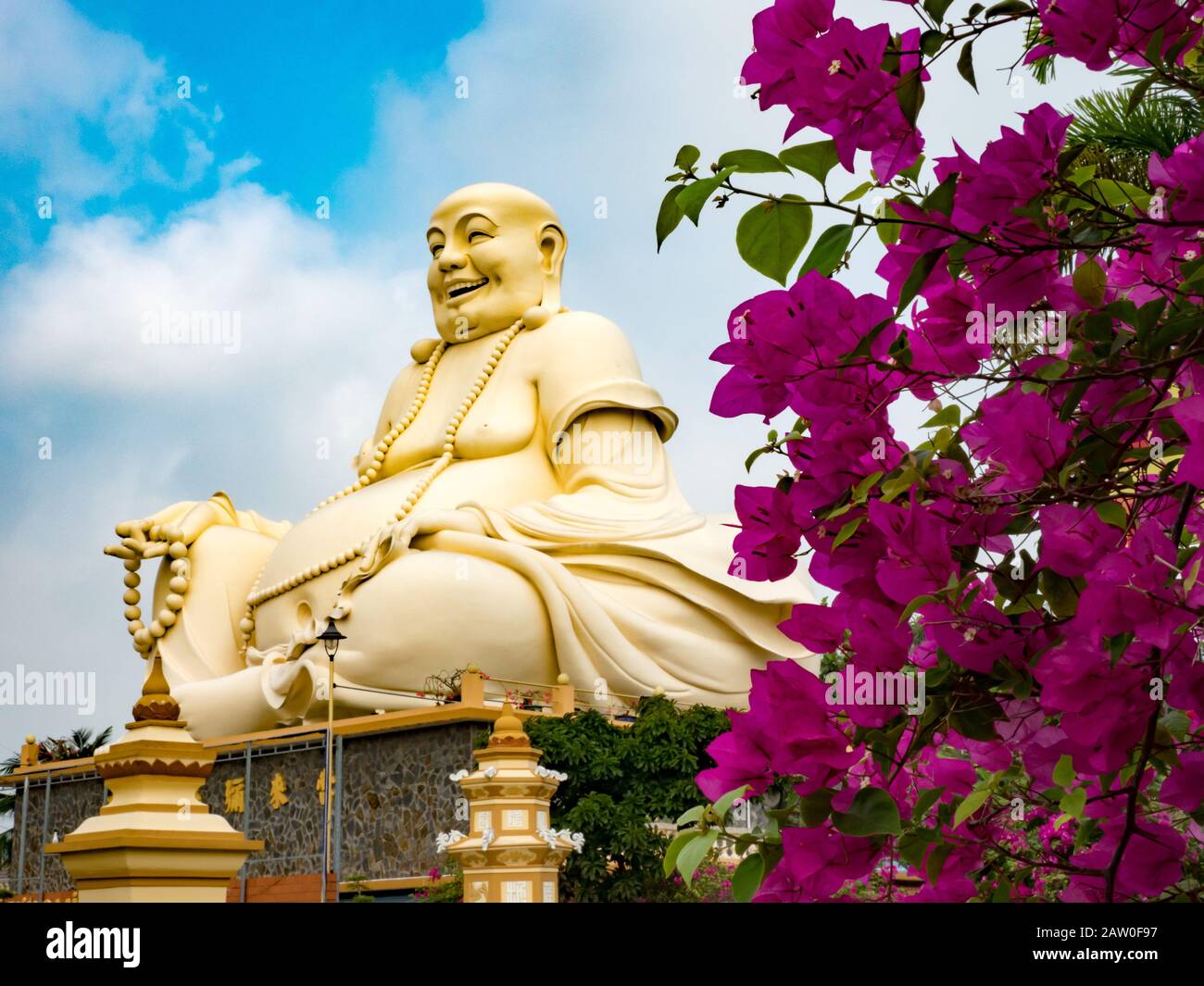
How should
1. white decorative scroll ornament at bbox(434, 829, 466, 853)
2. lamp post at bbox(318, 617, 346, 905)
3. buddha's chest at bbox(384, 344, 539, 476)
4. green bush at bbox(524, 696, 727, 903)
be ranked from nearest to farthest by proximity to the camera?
white decorative scroll ornament at bbox(434, 829, 466, 853), green bush at bbox(524, 696, 727, 903), lamp post at bbox(318, 617, 346, 905), buddha's chest at bbox(384, 344, 539, 476)

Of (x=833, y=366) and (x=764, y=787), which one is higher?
(x=833, y=366)

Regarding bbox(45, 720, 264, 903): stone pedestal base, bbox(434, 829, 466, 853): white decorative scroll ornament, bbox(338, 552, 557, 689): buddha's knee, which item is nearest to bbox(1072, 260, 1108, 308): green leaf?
bbox(45, 720, 264, 903): stone pedestal base

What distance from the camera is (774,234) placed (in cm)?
115

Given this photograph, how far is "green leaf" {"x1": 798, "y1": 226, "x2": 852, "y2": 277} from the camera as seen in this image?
44.3 inches

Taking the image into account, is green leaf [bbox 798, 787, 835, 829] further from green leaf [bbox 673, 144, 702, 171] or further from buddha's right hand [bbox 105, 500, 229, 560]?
buddha's right hand [bbox 105, 500, 229, 560]

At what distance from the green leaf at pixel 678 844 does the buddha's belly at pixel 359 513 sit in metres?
9.50

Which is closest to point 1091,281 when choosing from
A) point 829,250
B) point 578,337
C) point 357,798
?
point 829,250

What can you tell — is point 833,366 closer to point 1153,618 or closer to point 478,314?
point 1153,618

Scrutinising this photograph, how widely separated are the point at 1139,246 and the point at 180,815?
4.41 meters

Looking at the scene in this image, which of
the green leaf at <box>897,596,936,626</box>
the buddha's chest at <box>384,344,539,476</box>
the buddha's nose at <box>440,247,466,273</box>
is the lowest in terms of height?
the green leaf at <box>897,596,936,626</box>

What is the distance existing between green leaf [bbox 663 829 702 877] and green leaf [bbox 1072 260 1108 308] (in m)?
0.52

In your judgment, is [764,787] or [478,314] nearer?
[764,787]

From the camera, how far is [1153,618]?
94 centimetres
